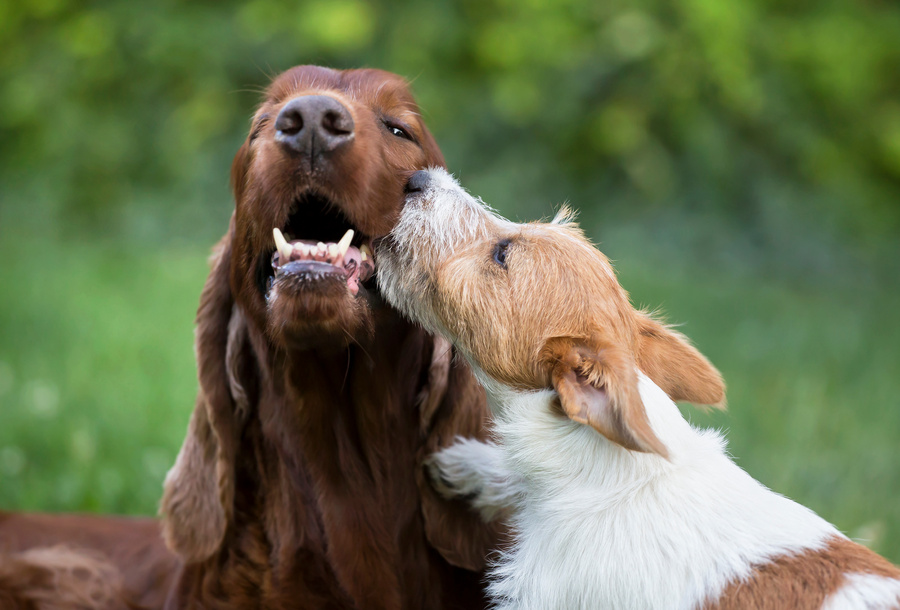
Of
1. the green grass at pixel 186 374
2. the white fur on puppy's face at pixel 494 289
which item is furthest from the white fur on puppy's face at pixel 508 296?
the green grass at pixel 186 374

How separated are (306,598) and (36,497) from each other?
7.28 feet

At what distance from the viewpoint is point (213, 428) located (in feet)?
10.1

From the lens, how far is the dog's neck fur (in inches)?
106

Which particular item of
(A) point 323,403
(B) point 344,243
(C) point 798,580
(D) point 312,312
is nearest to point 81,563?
(A) point 323,403

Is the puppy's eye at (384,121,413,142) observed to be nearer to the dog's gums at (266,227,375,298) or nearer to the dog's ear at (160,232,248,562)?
the dog's gums at (266,227,375,298)

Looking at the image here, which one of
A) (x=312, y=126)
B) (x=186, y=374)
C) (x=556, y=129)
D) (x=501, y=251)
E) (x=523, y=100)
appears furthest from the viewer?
(x=556, y=129)

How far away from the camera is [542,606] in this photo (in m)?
2.77

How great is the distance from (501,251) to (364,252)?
0.51 m

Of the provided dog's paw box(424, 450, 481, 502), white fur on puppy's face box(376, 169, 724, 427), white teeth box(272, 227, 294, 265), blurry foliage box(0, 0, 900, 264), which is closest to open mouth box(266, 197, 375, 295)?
white teeth box(272, 227, 294, 265)

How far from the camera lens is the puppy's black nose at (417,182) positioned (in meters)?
2.99

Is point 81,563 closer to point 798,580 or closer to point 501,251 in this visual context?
point 501,251

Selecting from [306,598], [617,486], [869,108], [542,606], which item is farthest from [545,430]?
[869,108]

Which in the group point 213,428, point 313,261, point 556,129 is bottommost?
point 213,428

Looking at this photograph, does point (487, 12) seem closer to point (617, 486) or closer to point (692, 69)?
point (692, 69)
